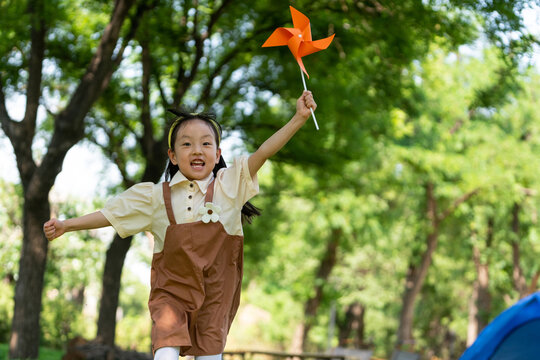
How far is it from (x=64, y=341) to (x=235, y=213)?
1465 cm

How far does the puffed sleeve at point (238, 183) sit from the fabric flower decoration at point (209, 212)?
12 centimetres

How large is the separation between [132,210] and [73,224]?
331 mm

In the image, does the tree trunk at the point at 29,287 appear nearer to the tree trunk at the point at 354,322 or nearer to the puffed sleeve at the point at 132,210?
the puffed sleeve at the point at 132,210

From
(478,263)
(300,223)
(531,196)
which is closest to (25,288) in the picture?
(300,223)

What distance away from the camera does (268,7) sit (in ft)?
36.4

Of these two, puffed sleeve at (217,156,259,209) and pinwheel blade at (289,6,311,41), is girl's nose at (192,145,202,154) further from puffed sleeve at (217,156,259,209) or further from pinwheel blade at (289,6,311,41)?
pinwheel blade at (289,6,311,41)

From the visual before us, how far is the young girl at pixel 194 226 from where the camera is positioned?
3869 millimetres

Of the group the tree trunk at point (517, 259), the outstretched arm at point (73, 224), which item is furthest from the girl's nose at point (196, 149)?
the tree trunk at point (517, 259)

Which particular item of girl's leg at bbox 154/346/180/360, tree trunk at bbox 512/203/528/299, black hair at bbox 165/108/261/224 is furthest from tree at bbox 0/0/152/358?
tree trunk at bbox 512/203/528/299

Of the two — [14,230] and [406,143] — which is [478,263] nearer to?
[406,143]

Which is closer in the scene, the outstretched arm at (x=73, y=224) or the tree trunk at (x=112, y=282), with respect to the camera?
the outstretched arm at (x=73, y=224)

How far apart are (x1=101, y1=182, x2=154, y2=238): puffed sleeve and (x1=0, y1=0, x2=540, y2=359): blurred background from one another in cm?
525

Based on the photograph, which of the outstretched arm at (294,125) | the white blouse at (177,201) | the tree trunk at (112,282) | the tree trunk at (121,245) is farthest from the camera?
the tree trunk at (112,282)

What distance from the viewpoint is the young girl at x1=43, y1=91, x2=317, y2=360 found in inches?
152
